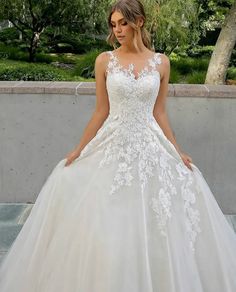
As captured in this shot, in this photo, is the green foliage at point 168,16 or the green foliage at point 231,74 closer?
the green foliage at point 168,16

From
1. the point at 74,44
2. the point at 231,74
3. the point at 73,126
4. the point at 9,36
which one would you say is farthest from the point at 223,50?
the point at 9,36

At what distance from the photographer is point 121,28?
2.61 meters

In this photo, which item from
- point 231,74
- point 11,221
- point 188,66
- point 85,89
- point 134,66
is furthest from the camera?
point 188,66

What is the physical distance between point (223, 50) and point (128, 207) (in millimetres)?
4377

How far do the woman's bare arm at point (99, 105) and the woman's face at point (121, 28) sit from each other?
0.48 ft

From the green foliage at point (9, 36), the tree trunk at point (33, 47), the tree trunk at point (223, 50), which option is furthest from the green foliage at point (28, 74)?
the green foliage at point (9, 36)

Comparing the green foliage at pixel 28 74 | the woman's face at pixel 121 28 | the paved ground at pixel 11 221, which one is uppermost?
the woman's face at pixel 121 28

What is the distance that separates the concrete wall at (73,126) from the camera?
15.5ft

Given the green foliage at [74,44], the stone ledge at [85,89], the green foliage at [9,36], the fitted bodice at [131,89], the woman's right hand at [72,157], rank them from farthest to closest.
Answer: the green foliage at [9,36]
the green foliage at [74,44]
the stone ledge at [85,89]
the woman's right hand at [72,157]
the fitted bodice at [131,89]

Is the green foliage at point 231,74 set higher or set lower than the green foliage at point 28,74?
lower

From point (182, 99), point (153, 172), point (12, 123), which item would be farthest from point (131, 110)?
point (12, 123)

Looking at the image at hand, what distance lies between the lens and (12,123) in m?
4.89

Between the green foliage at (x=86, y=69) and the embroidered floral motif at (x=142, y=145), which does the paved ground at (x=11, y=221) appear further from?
the green foliage at (x=86, y=69)

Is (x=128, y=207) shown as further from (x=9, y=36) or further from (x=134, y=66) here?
(x=9, y=36)
